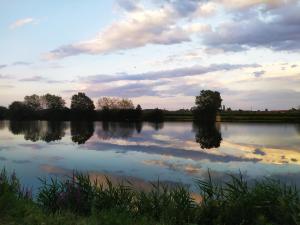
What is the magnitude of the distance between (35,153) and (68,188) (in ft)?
88.8

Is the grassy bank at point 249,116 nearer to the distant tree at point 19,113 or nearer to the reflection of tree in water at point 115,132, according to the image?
the distant tree at point 19,113

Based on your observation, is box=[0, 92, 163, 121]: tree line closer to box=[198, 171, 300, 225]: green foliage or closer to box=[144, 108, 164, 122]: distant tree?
box=[144, 108, 164, 122]: distant tree

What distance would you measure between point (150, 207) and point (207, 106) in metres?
128

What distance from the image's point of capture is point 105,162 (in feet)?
103

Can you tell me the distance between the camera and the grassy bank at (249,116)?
134 metres

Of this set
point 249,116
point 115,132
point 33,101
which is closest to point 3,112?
point 33,101

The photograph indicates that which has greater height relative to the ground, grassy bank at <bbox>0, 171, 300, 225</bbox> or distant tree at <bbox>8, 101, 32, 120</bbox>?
distant tree at <bbox>8, 101, 32, 120</bbox>

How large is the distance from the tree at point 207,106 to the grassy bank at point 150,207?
126 metres

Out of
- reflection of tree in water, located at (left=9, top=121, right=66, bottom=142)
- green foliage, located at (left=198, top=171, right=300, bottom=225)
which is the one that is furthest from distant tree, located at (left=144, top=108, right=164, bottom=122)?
green foliage, located at (left=198, top=171, right=300, bottom=225)

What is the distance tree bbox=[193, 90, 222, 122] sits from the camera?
13925 centimetres

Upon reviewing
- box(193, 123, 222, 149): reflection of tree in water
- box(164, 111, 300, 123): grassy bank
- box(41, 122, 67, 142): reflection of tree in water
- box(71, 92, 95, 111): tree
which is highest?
box(71, 92, 95, 111): tree

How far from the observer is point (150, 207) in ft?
40.4

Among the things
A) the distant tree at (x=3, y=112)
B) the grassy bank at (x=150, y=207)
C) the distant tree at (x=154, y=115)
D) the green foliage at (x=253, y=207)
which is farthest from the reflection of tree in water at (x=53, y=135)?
the distant tree at (x=3, y=112)

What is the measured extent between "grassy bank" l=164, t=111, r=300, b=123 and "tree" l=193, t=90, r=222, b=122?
131 inches
